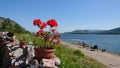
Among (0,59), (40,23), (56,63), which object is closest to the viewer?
(56,63)

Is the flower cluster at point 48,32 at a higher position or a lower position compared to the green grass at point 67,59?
higher

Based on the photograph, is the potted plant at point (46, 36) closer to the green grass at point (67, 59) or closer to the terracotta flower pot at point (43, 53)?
the terracotta flower pot at point (43, 53)

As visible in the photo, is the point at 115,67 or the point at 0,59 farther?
the point at 115,67

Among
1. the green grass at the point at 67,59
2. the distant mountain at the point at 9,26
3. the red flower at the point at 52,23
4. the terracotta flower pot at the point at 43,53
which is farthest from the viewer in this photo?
the distant mountain at the point at 9,26

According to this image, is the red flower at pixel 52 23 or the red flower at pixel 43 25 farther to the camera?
the red flower at pixel 43 25

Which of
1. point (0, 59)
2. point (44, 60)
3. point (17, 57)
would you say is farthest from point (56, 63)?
point (0, 59)

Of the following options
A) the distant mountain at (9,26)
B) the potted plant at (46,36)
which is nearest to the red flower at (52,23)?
the potted plant at (46,36)

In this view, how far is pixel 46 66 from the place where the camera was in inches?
256

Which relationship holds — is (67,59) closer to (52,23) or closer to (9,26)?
(9,26)

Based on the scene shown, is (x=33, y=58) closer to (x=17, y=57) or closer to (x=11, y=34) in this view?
(x=17, y=57)

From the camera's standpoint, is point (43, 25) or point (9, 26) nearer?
point (43, 25)

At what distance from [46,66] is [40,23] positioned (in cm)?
161

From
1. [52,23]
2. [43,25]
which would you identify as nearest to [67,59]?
[43,25]

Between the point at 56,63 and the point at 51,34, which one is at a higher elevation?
the point at 51,34
